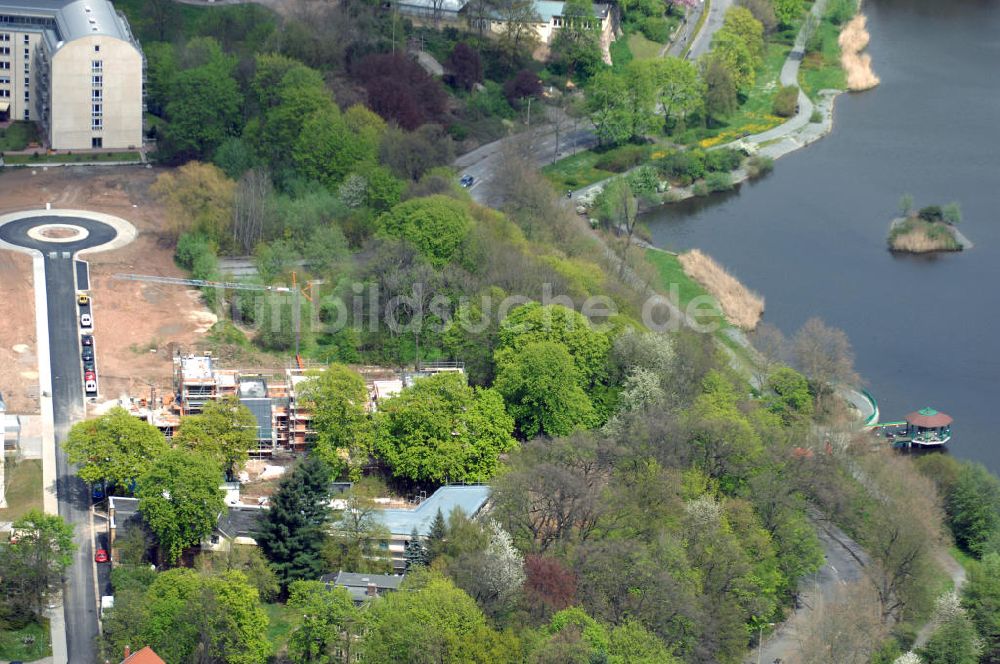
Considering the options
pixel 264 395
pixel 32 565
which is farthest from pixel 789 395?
pixel 32 565

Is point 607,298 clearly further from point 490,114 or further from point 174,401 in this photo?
point 490,114

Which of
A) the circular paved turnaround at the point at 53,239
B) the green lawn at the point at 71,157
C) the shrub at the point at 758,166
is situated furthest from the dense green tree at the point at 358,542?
the shrub at the point at 758,166

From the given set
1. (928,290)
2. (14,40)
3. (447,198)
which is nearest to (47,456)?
(447,198)

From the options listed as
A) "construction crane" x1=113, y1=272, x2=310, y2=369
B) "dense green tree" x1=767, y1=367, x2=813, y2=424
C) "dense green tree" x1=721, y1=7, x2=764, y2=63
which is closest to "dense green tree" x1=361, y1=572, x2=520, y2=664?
"construction crane" x1=113, y1=272, x2=310, y2=369

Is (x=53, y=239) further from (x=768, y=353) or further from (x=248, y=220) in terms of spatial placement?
(x=768, y=353)

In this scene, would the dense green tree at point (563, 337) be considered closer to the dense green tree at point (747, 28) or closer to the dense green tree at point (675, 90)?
the dense green tree at point (675, 90)
